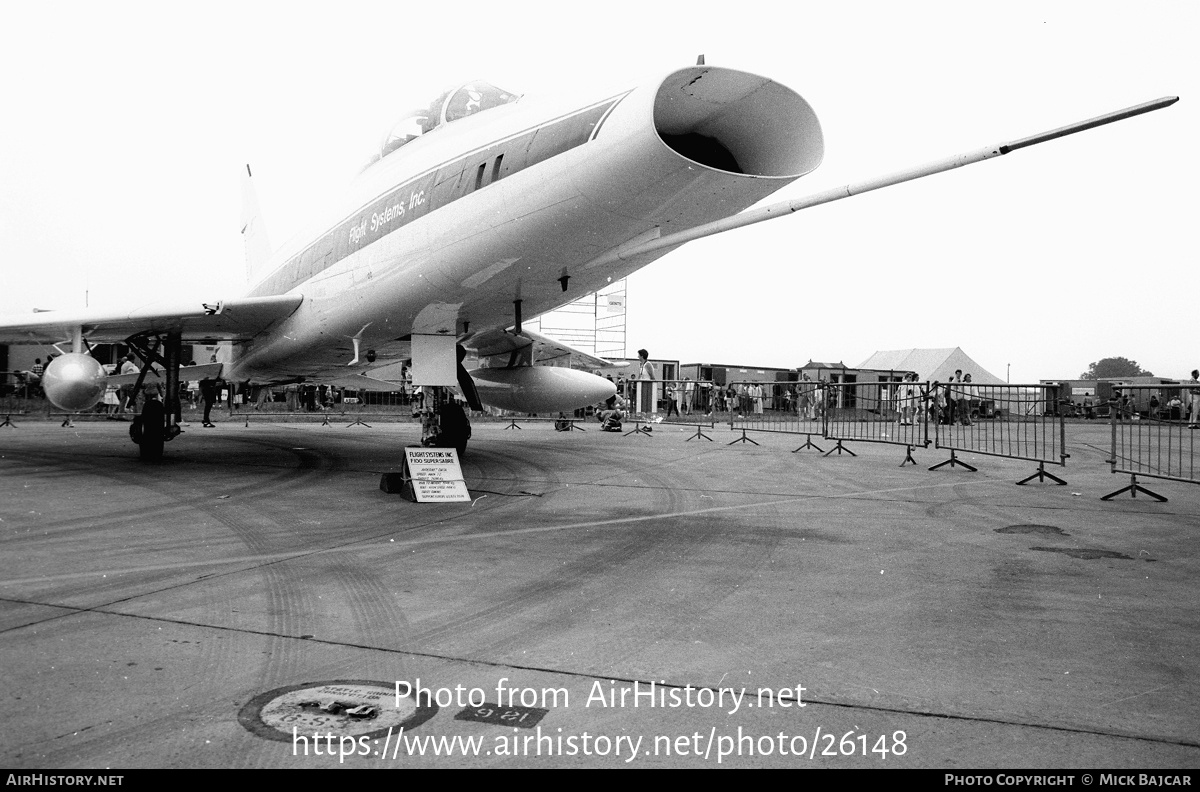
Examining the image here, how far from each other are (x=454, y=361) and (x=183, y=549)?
159 inches

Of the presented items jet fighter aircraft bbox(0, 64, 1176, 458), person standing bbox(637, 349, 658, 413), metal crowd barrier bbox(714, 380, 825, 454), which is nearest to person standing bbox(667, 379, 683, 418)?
person standing bbox(637, 349, 658, 413)

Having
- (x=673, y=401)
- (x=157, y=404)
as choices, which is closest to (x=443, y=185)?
(x=157, y=404)

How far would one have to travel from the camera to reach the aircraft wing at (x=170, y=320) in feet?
35.0

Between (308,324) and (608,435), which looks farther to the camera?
(608,435)

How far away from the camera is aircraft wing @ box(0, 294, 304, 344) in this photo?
35.0ft

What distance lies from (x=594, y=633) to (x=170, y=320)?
986cm

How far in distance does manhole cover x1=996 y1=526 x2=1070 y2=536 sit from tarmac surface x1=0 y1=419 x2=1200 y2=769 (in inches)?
2.0

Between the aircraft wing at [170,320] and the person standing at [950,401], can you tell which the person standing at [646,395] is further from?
the aircraft wing at [170,320]

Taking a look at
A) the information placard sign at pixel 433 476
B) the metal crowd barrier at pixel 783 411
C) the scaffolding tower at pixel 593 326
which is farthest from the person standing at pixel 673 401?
the information placard sign at pixel 433 476

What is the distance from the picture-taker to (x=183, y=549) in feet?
18.9

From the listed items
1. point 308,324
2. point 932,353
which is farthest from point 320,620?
Answer: point 932,353

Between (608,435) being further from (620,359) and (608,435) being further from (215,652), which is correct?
(215,652)

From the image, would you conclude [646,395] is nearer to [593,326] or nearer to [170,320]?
[593,326]

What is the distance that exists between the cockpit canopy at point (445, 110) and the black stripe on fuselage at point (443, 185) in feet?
2.45
